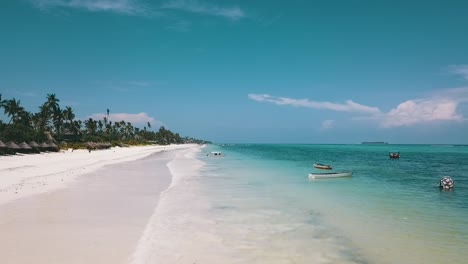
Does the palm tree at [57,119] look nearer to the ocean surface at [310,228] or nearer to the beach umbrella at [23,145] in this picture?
the beach umbrella at [23,145]

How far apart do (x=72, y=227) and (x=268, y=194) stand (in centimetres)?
1122

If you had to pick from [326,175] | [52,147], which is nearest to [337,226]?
[326,175]

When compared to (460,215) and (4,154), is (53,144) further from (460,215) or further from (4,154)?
(460,215)

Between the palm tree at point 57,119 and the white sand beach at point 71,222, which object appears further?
the palm tree at point 57,119

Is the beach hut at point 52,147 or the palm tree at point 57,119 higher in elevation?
the palm tree at point 57,119

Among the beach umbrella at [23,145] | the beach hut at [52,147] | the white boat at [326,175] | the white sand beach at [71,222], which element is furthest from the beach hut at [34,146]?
the white boat at [326,175]

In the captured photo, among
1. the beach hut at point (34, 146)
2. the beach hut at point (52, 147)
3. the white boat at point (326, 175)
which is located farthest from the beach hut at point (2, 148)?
the white boat at point (326, 175)

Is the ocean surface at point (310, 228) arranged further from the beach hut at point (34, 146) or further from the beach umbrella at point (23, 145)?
the beach hut at point (34, 146)

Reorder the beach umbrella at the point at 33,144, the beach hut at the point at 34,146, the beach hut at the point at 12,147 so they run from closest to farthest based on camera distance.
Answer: the beach hut at the point at 12,147 < the beach hut at the point at 34,146 < the beach umbrella at the point at 33,144

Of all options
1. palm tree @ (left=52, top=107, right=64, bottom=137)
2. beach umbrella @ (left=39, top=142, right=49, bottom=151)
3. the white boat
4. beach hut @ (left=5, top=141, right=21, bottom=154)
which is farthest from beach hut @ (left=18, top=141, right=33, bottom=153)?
the white boat

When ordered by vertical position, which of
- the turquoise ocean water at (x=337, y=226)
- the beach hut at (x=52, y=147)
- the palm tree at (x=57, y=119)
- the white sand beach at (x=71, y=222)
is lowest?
the turquoise ocean water at (x=337, y=226)

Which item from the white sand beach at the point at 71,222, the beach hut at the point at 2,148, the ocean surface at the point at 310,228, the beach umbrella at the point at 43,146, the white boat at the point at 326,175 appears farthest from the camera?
the beach umbrella at the point at 43,146

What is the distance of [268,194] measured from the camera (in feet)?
63.1

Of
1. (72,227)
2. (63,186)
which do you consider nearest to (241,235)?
(72,227)
